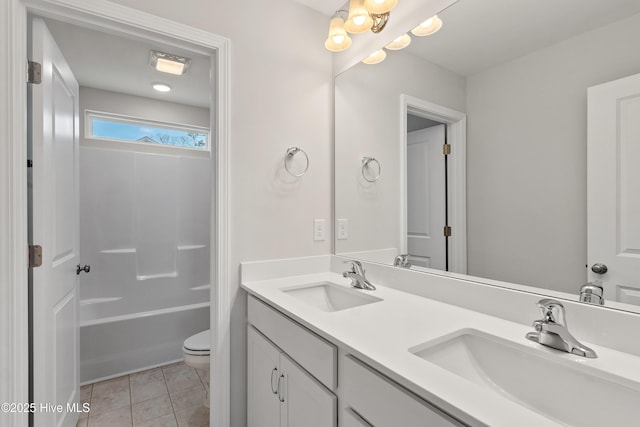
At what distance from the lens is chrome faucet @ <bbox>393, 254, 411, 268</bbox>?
1.47 m

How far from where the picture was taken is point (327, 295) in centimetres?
162

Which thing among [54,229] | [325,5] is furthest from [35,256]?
[325,5]

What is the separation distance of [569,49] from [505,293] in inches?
A: 31.4

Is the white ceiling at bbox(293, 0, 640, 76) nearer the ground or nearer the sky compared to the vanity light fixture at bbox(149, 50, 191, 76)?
nearer the ground

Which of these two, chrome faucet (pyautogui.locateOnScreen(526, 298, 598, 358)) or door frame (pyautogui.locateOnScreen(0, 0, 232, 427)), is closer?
chrome faucet (pyautogui.locateOnScreen(526, 298, 598, 358))

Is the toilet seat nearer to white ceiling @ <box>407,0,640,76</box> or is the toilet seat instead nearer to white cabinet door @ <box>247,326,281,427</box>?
white cabinet door @ <box>247,326,281,427</box>

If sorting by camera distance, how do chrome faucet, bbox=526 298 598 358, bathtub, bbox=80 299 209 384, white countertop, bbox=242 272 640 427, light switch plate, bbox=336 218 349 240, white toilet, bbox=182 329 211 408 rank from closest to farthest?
white countertop, bbox=242 272 640 427, chrome faucet, bbox=526 298 598 358, light switch plate, bbox=336 218 349 240, white toilet, bbox=182 329 211 408, bathtub, bbox=80 299 209 384

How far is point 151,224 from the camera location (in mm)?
3084

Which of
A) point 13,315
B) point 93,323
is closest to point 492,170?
point 13,315

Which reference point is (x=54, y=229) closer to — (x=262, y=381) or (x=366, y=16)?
(x=262, y=381)

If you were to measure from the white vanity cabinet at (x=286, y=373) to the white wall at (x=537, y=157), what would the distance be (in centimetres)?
70

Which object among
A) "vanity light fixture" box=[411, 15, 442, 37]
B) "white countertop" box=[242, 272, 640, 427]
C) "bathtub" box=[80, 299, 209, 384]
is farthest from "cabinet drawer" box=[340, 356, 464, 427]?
"bathtub" box=[80, 299, 209, 384]

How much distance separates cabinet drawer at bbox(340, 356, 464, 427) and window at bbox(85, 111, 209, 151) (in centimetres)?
312

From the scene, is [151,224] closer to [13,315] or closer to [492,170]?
[13,315]
